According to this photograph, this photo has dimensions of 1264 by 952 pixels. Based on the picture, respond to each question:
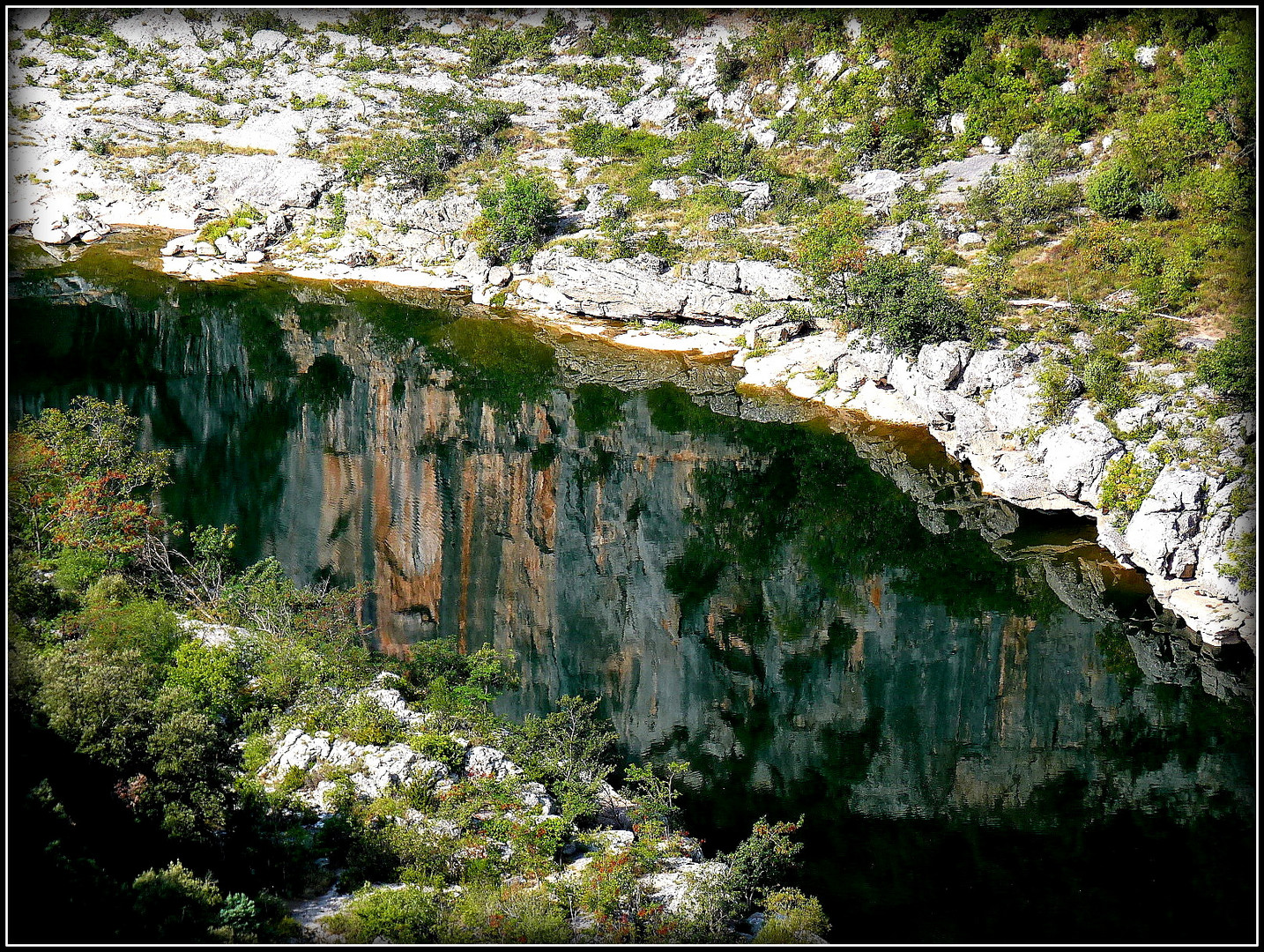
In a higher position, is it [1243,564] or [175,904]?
[1243,564]

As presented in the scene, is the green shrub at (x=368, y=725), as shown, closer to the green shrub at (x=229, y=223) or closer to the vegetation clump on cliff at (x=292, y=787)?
the vegetation clump on cliff at (x=292, y=787)

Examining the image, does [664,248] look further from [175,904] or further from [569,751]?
[175,904]

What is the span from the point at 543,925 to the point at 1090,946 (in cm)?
507

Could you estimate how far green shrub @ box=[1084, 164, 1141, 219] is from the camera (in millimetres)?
24625

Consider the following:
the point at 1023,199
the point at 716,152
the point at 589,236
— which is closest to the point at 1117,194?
the point at 1023,199

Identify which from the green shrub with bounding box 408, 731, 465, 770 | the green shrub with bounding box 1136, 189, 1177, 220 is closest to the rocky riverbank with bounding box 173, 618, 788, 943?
the green shrub with bounding box 408, 731, 465, 770

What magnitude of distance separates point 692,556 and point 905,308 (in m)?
7.94

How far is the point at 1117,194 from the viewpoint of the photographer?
2466 centimetres

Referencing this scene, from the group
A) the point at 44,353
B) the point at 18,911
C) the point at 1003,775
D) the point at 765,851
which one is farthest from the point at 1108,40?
the point at 18,911

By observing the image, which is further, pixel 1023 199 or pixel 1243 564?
pixel 1023 199

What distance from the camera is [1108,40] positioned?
29281 mm

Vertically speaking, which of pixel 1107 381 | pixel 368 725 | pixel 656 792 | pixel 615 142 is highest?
pixel 615 142

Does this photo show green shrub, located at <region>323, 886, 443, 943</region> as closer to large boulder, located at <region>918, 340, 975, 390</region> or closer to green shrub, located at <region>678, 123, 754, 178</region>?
large boulder, located at <region>918, 340, 975, 390</region>

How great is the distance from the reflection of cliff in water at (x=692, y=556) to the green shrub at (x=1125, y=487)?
1.01m
